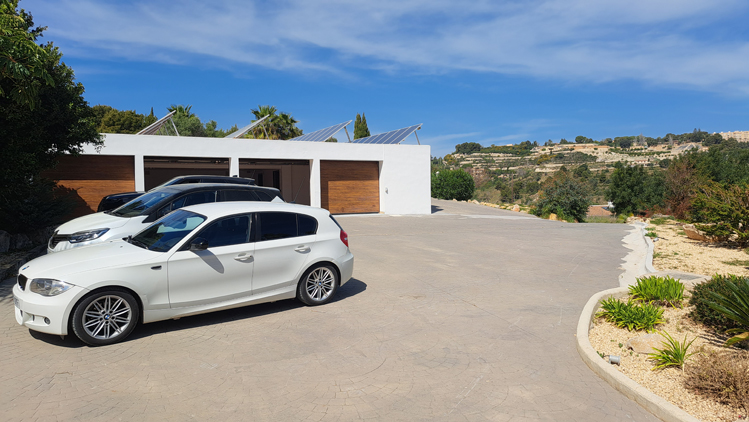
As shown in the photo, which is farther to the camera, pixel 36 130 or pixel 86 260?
pixel 36 130

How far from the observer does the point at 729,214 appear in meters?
12.1

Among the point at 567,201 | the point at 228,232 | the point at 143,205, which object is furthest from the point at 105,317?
the point at 567,201

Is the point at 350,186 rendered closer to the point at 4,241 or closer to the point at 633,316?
the point at 4,241

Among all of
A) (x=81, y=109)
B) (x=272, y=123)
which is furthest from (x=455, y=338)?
(x=272, y=123)

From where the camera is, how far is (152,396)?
418 cm

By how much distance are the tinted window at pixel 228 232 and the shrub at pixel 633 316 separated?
4.91m

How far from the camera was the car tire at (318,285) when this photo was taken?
22.9 feet

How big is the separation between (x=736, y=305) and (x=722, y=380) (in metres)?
1.47

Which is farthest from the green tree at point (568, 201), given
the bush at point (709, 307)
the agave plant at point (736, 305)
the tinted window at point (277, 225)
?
the tinted window at point (277, 225)

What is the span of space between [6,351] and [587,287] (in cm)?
852

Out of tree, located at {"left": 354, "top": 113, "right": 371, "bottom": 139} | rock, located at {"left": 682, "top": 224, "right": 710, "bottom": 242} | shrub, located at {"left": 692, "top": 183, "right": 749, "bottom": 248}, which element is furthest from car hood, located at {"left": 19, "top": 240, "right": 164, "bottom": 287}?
tree, located at {"left": 354, "top": 113, "right": 371, "bottom": 139}

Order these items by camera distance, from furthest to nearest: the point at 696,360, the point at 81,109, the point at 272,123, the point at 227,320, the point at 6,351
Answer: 1. the point at 272,123
2. the point at 81,109
3. the point at 227,320
4. the point at 6,351
5. the point at 696,360

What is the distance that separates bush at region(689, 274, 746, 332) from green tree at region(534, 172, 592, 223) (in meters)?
22.1

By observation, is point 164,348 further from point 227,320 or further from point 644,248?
point 644,248
